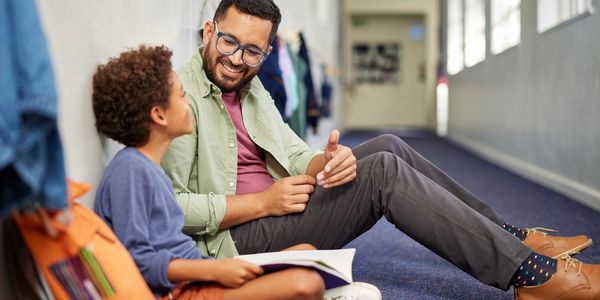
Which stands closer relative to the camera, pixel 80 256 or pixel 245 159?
pixel 80 256

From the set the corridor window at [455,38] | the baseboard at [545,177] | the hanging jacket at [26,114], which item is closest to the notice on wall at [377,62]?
→ the corridor window at [455,38]

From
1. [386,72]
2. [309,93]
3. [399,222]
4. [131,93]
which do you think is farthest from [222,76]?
[386,72]

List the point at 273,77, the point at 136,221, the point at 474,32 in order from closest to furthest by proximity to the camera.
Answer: the point at 136,221, the point at 273,77, the point at 474,32

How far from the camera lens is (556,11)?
3971 mm

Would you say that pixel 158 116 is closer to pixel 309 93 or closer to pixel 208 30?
pixel 208 30

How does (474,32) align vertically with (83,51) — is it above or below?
above

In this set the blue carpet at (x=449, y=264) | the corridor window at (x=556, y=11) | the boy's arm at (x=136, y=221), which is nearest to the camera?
Answer: the boy's arm at (x=136, y=221)

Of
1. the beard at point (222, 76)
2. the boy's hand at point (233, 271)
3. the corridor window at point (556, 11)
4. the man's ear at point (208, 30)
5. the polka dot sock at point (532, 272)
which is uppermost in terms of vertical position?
the corridor window at point (556, 11)

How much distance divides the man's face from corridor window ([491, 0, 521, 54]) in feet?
11.7

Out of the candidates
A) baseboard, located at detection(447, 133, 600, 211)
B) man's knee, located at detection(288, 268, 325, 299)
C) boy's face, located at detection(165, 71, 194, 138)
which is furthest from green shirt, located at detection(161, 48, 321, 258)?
baseboard, located at detection(447, 133, 600, 211)

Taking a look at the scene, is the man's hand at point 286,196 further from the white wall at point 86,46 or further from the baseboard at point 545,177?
the baseboard at point 545,177

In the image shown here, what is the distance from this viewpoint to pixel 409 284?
71.9 inches

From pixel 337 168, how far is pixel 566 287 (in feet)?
1.81

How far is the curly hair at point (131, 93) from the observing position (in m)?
1.15
